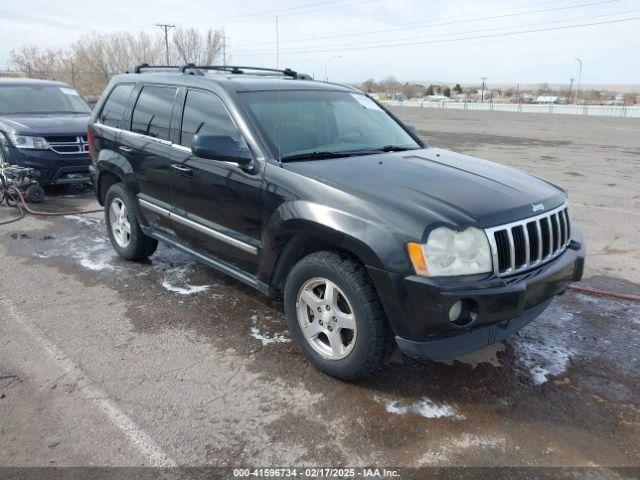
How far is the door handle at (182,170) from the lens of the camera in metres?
4.18

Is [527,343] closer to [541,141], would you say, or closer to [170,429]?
[170,429]

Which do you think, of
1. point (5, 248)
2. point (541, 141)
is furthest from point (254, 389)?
point (541, 141)

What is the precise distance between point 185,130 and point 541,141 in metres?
17.8

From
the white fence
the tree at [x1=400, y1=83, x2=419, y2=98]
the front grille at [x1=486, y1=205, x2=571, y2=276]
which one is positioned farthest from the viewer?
the tree at [x1=400, y1=83, x2=419, y2=98]

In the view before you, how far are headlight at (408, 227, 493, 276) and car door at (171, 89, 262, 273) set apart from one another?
1278mm

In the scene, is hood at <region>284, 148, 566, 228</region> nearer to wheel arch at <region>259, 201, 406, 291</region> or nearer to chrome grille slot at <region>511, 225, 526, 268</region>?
chrome grille slot at <region>511, 225, 526, 268</region>

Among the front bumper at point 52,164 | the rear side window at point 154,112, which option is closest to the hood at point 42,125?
the front bumper at point 52,164

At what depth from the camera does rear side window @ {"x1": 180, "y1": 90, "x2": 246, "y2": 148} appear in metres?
3.93

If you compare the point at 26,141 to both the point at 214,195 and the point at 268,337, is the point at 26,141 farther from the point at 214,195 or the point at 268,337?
the point at 268,337

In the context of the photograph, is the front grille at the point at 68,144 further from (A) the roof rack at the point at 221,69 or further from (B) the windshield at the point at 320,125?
(B) the windshield at the point at 320,125

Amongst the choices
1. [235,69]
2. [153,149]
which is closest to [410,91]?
[235,69]

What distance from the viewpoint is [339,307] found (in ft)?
10.8

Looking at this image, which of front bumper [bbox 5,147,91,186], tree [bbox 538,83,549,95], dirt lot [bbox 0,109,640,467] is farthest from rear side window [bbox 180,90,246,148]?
tree [bbox 538,83,549,95]

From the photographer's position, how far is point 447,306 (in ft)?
9.04
